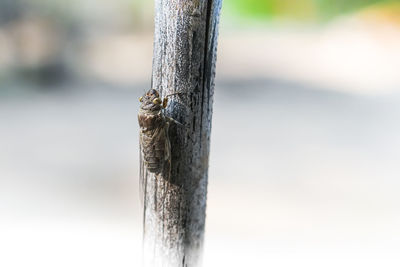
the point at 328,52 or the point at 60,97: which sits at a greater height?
the point at 328,52

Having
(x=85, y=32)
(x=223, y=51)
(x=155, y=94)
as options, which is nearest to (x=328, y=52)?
(x=223, y=51)

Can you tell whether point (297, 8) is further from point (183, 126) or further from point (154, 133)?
point (183, 126)

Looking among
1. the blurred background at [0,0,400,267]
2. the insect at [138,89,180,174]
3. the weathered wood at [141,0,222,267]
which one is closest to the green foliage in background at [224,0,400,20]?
the blurred background at [0,0,400,267]

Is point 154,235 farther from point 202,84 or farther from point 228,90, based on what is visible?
point 228,90

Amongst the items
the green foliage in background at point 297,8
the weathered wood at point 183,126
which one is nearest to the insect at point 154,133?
the weathered wood at point 183,126

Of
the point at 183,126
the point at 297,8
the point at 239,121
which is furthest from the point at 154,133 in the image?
the point at 297,8

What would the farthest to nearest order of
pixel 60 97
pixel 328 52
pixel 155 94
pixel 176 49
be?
pixel 328 52 → pixel 60 97 → pixel 155 94 → pixel 176 49
